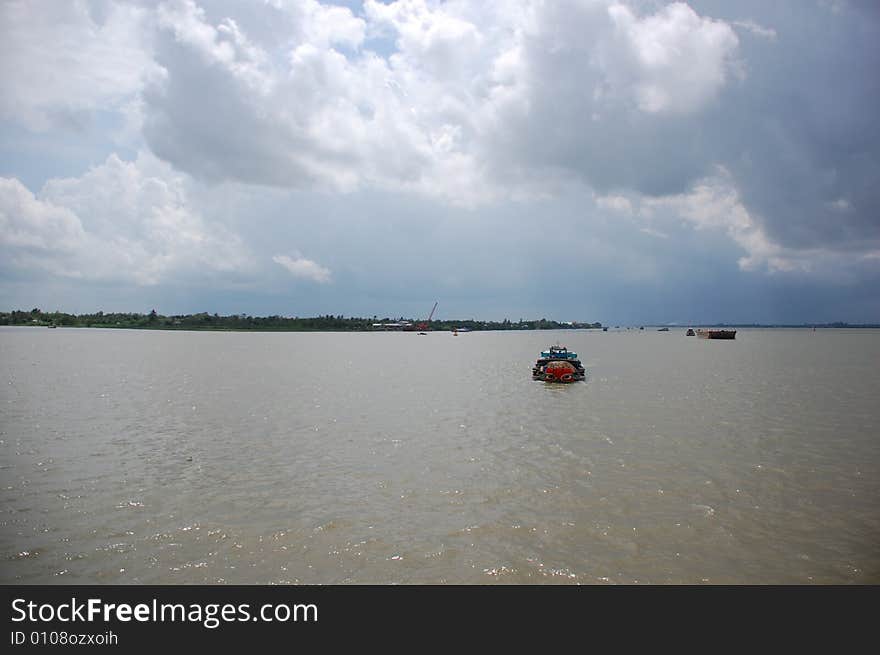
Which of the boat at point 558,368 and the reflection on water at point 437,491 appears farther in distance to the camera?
the boat at point 558,368

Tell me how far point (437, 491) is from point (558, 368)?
32.2 metres

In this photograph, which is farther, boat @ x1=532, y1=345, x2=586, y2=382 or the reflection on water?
boat @ x1=532, y1=345, x2=586, y2=382

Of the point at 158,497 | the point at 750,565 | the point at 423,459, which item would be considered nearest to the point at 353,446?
the point at 423,459

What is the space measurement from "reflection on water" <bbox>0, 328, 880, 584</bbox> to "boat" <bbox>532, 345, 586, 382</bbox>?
11.3m

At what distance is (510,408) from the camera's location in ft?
105

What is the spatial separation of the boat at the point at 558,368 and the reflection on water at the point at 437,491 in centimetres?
1129

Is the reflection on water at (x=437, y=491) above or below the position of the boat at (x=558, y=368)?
below

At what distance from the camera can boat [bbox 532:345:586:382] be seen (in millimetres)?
45594

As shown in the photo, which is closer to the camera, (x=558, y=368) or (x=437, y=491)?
(x=437, y=491)

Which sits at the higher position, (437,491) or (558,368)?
(558,368)

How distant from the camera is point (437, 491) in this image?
15.5 meters

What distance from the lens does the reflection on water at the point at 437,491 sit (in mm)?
10609
